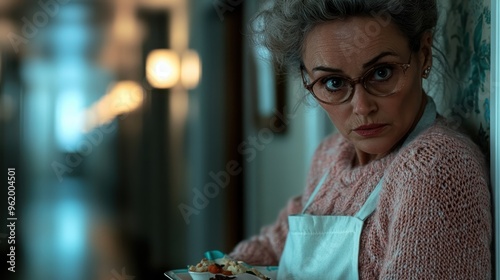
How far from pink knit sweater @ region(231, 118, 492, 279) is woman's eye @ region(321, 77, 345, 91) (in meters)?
0.17

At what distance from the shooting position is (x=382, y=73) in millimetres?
1207

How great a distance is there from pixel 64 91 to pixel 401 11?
3.33m

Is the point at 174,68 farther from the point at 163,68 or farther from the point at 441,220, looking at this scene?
the point at 441,220

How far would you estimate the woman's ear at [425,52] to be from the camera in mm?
1265

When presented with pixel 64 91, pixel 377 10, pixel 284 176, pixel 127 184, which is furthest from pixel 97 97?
pixel 377 10

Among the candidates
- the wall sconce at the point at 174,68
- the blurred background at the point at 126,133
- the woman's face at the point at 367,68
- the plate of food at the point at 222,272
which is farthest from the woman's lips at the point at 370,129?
the wall sconce at the point at 174,68

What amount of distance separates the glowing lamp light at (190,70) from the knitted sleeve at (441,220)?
3.16 meters

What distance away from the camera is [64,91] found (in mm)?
4219

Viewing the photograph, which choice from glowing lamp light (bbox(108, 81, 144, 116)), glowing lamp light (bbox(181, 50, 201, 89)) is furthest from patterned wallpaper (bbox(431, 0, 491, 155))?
glowing lamp light (bbox(108, 81, 144, 116))

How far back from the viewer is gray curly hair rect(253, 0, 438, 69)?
1200 millimetres

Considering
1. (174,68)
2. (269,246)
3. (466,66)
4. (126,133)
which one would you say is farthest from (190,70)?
(466,66)

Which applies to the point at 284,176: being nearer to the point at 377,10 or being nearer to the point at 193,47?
the point at 193,47

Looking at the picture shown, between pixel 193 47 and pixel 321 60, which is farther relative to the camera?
pixel 193 47

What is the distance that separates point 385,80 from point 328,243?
0.34 m
